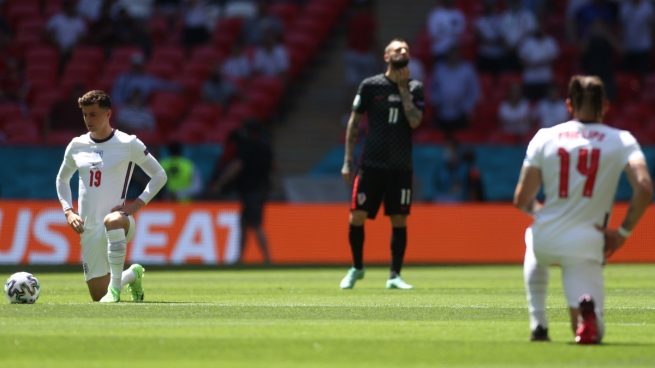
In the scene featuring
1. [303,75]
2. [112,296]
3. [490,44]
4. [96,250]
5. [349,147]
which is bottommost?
[112,296]

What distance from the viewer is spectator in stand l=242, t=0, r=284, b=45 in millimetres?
29812

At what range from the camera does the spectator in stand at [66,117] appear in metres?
28.5

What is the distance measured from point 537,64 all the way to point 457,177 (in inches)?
138

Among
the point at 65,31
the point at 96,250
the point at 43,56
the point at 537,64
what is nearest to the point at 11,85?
the point at 43,56

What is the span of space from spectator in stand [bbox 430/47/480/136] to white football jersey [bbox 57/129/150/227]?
566 inches

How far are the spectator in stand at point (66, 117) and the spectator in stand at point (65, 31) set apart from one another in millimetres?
2502

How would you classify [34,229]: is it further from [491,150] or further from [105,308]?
[105,308]

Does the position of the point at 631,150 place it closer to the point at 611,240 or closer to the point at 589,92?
the point at 589,92

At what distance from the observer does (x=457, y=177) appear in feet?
86.1

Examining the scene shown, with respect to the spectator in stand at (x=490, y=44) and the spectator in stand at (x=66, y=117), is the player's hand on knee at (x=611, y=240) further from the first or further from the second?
the spectator in stand at (x=66, y=117)

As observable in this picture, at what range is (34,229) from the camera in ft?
81.3

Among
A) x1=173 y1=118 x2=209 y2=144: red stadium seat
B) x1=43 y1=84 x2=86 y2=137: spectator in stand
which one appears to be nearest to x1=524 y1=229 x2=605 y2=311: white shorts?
x1=173 y1=118 x2=209 y2=144: red stadium seat

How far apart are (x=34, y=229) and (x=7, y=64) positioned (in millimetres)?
6340

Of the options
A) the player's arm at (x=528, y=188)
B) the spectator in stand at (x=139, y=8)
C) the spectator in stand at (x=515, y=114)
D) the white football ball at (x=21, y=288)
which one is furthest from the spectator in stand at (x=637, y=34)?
the player's arm at (x=528, y=188)
